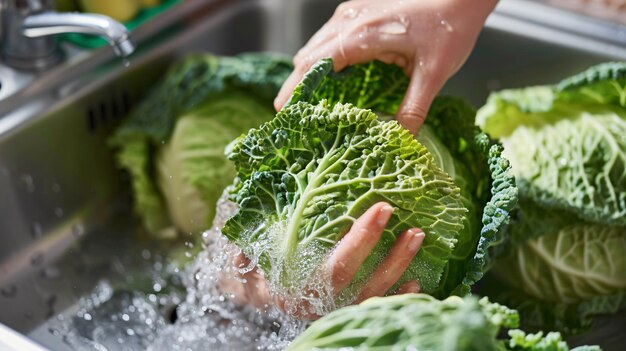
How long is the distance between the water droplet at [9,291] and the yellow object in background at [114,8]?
0.66 metres

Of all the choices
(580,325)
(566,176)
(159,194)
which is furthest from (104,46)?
(580,325)

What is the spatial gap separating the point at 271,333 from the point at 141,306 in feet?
1.11

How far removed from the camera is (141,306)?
177cm

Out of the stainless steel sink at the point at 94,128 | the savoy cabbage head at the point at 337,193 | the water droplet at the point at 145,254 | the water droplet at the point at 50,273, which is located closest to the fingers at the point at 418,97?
the savoy cabbage head at the point at 337,193

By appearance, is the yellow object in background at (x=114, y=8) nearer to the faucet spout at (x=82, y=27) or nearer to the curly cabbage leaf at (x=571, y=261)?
the faucet spout at (x=82, y=27)

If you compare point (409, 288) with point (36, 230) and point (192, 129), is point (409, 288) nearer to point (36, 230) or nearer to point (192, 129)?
point (192, 129)

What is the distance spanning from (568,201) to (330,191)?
0.54 metres

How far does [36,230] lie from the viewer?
6.09 ft

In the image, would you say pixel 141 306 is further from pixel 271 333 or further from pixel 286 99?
pixel 286 99

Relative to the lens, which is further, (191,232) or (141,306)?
(191,232)

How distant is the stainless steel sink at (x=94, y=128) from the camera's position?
177 centimetres

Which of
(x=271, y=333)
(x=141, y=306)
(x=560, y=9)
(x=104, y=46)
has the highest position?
(x=560, y=9)

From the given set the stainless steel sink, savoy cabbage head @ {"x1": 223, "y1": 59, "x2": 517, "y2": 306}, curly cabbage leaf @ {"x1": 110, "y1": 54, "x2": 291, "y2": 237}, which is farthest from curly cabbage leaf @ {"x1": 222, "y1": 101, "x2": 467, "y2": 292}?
the stainless steel sink

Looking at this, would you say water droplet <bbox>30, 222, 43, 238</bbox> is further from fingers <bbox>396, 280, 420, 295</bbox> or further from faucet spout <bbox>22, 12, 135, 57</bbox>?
fingers <bbox>396, 280, 420, 295</bbox>
